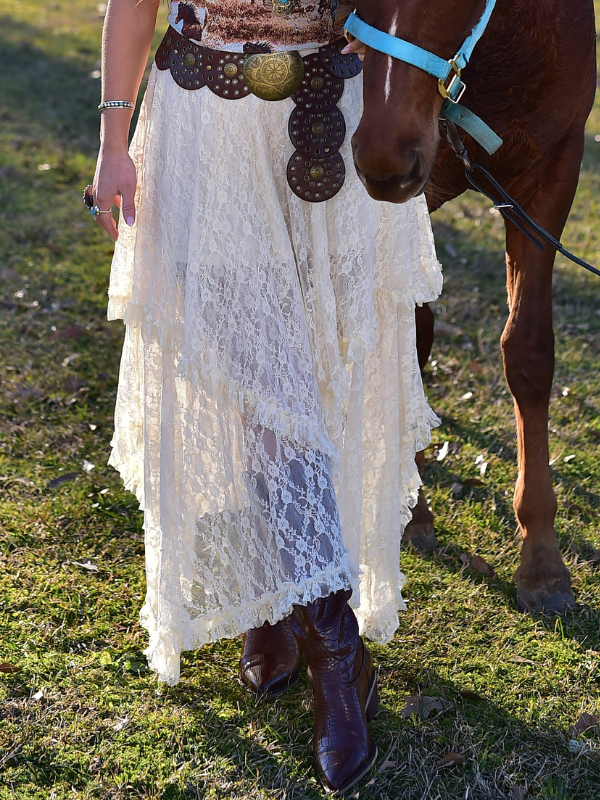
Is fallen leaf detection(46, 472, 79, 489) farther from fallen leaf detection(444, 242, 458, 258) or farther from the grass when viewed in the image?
fallen leaf detection(444, 242, 458, 258)

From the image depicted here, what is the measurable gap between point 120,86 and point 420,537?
176 centimetres

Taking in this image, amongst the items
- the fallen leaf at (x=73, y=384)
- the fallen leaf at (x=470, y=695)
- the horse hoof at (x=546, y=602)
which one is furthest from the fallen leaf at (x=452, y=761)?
the fallen leaf at (x=73, y=384)

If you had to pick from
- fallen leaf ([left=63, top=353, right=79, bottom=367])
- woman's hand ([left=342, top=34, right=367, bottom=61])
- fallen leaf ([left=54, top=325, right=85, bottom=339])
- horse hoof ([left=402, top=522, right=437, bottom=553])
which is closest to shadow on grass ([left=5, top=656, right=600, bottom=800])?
horse hoof ([left=402, top=522, right=437, bottom=553])

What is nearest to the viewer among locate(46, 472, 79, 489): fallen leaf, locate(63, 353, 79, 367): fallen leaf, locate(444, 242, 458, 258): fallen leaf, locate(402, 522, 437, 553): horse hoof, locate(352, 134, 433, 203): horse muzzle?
locate(352, 134, 433, 203): horse muzzle

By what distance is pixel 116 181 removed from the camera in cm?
196

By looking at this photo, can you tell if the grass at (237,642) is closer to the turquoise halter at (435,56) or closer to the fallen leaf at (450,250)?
the fallen leaf at (450,250)

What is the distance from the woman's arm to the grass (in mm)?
1274

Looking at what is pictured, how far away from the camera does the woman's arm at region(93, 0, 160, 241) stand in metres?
1.95

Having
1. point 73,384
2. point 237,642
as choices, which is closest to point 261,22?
point 237,642

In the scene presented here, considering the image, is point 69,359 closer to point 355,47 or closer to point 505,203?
point 505,203

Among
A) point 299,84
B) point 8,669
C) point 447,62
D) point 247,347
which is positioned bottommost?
point 8,669

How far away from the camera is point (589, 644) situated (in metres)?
2.55

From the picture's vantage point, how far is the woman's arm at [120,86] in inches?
76.9

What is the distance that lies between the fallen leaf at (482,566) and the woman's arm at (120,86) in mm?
1643
